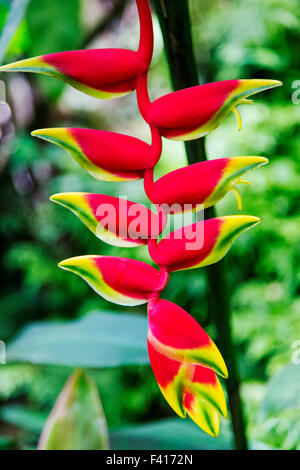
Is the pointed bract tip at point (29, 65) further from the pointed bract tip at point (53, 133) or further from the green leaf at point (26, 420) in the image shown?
the green leaf at point (26, 420)

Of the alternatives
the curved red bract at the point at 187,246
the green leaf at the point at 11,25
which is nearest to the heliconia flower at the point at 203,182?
the curved red bract at the point at 187,246

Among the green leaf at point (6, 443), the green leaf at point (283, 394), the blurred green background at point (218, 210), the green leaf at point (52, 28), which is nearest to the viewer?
the green leaf at point (283, 394)

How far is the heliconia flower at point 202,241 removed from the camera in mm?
157

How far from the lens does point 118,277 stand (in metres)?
0.16

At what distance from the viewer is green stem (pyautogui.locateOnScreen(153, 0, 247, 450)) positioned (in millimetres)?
194

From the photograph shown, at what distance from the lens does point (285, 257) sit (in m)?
0.90

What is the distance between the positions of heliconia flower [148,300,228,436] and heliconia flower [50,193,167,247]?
1.1 inches

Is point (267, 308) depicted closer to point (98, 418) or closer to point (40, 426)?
point (40, 426)

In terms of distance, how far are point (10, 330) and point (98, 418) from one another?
1.10 m

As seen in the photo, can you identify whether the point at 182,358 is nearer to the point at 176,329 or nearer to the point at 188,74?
the point at 176,329

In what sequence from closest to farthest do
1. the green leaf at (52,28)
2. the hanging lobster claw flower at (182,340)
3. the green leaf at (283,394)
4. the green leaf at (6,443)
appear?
the hanging lobster claw flower at (182,340)
the green leaf at (283,394)
the green leaf at (6,443)
the green leaf at (52,28)

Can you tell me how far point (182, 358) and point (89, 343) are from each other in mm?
272
